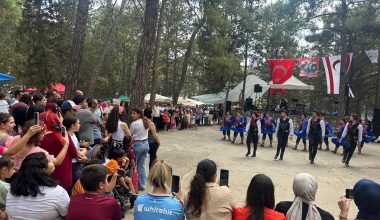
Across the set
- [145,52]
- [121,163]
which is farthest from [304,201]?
[145,52]

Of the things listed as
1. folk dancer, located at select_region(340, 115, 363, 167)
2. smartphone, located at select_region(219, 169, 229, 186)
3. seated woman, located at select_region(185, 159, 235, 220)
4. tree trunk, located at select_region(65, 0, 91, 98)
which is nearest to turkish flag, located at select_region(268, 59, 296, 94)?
folk dancer, located at select_region(340, 115, 363, 167)

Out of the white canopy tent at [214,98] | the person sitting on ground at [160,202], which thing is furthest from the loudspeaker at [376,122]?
the white canopy tent at [214,98]

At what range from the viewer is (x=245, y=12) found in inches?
1110

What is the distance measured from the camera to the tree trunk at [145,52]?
29.3 feet

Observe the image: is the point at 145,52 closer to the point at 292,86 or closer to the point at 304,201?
the point at 304,201

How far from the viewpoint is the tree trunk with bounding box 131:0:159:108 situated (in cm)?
895

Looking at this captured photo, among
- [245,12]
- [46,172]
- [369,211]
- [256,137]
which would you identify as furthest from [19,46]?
[369,211]

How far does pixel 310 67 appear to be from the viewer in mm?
28172

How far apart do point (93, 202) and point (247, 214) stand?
130 cm

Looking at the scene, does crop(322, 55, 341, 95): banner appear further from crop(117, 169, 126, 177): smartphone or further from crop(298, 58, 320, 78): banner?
crop(117, 169, 126, 177): smartphone

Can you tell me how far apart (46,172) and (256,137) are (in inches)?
451

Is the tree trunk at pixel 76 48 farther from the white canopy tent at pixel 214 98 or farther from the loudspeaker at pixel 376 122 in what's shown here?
the white canopy tent at pixel 214 98

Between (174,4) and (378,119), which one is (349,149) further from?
(174,4)

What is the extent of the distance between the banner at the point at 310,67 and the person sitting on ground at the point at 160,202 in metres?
26.8
